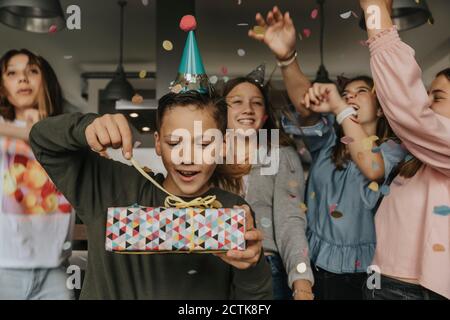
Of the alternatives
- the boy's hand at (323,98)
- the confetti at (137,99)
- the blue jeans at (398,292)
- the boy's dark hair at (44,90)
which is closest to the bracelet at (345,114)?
the boy's hand at (323,98)

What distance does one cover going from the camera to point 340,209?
166 cm

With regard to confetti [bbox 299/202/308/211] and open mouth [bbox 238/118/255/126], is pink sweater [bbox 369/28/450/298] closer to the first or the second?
confetti [bbox 299/202/308/211]

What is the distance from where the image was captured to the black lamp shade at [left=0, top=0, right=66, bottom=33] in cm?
175

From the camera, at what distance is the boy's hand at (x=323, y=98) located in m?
1.66

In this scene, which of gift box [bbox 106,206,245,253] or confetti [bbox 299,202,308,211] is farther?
confetti [bbox 299,202,308,211]

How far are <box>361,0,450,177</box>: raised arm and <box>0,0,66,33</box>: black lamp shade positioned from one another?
96 centimetres

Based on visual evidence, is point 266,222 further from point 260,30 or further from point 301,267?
point 260,30

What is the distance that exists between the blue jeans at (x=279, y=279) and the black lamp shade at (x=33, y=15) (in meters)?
0.98

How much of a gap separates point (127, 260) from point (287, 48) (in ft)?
2.51

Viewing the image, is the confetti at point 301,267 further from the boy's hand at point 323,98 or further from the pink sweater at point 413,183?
the boy's hand at point 323,98

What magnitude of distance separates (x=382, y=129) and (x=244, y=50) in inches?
20.5

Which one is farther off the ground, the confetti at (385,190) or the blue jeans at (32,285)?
the confetti at (385,190)

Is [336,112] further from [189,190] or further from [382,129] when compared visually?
[189,190]

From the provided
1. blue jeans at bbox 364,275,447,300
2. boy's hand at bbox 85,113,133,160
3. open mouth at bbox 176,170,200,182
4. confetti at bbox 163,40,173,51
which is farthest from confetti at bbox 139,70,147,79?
blue jeans at bbox 364,275,447,300
